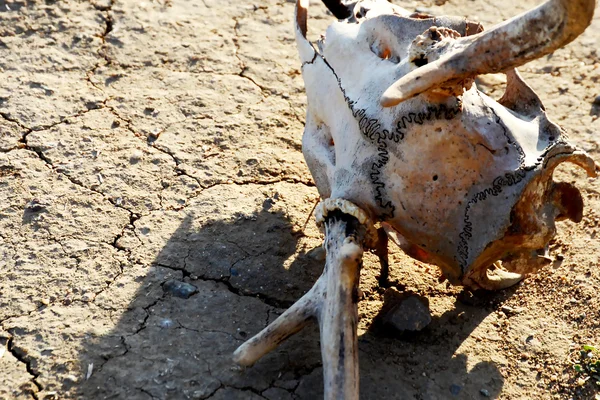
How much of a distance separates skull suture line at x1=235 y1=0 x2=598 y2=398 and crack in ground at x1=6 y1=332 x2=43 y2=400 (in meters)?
0.74

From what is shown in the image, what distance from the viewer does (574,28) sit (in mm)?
2164

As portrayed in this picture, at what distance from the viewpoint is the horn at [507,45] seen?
2.16 metres

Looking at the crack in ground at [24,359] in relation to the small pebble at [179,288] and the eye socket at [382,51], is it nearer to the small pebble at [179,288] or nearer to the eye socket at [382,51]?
the small pebble at [179,288]

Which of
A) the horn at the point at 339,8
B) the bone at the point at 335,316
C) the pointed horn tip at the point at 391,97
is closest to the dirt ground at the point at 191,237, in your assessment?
the bone at the point at 335,316

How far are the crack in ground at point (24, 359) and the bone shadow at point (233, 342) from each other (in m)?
0.16

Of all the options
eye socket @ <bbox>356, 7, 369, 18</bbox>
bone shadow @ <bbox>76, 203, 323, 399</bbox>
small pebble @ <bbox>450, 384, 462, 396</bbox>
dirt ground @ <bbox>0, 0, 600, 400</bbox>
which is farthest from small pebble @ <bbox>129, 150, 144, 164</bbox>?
small pebble @ <bbox>450, 384, 462, 396</bbox>

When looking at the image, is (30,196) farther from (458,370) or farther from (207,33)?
(458,370)

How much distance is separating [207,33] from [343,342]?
9.36ft

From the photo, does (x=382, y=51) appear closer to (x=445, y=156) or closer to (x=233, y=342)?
(x=445, y=156)

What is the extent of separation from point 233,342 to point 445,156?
1.11m

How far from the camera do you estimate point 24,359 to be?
118 inches

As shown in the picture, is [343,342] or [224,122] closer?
[343,342]

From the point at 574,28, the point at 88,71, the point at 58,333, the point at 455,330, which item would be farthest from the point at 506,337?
the point at 88,71

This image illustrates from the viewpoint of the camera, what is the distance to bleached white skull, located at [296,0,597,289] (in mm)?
2762
